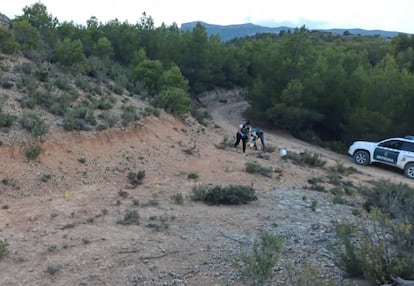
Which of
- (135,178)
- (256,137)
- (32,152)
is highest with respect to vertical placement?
(32,152)

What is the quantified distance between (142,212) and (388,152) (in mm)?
12972

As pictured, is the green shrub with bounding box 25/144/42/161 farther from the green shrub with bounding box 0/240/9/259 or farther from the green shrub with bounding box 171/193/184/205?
the green shrub with bounding box 0/240/9/259

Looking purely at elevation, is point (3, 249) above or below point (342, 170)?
above

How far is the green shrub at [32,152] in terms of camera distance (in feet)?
42.2

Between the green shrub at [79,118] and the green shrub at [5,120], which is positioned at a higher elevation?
the green shrub at [5,120]

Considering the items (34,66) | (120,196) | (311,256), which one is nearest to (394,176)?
(120,196)

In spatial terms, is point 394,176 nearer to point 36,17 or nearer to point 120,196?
point 120,196

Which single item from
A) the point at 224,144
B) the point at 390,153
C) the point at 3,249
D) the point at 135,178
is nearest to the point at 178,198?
the point at 135,178

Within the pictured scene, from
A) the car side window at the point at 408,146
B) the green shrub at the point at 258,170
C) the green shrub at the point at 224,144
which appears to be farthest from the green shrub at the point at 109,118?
the car side window at the point at 408,146

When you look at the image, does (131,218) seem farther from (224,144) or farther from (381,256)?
(224,144)

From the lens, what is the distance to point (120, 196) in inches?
471

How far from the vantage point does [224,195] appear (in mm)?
11688

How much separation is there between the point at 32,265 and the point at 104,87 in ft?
49.3

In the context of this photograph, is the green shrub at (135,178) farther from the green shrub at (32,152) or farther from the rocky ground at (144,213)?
the green shrub at (32,152)
